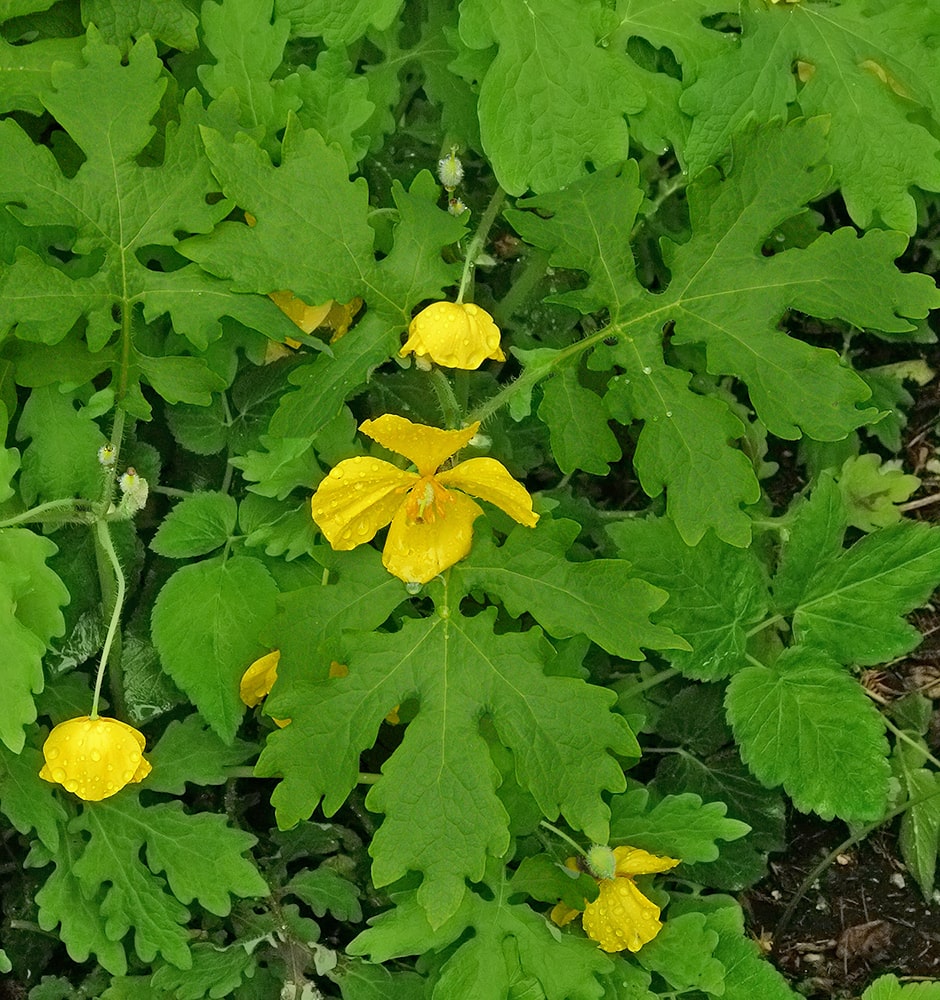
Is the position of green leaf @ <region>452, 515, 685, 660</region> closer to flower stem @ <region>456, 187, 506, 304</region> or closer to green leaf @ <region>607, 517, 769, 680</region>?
green leaf @ <region>607, 517, 769, 680</region>

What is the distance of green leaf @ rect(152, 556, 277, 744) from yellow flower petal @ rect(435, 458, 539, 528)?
43cm

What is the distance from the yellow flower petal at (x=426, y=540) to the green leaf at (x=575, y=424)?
0.70ft

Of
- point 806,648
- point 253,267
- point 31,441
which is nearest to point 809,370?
point 806,648

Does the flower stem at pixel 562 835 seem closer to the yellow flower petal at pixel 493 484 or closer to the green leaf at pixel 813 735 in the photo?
the green leaf at pixel 813 735

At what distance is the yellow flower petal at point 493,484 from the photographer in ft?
5.58

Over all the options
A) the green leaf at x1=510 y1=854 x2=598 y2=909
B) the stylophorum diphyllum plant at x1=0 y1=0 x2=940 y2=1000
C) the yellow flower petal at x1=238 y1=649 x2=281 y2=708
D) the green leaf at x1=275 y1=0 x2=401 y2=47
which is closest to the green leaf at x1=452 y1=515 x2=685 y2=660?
the stylophorum diphyllum plant at x1=0 y1=0 x2=940 y2=1000

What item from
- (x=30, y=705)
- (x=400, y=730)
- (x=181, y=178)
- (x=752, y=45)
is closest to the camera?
(x=30, y=705)

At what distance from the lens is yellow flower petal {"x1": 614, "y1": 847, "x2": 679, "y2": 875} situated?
6.64ft

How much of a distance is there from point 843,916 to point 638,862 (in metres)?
0.71

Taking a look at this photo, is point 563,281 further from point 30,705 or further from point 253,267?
point 30,705

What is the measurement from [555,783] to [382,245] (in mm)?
1022

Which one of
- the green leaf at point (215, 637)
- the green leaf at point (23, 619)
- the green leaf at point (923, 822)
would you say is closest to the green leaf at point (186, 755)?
the green leaf at point (215, 637)

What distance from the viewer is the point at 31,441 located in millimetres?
1999

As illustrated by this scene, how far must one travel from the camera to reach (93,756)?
5.92 ft
